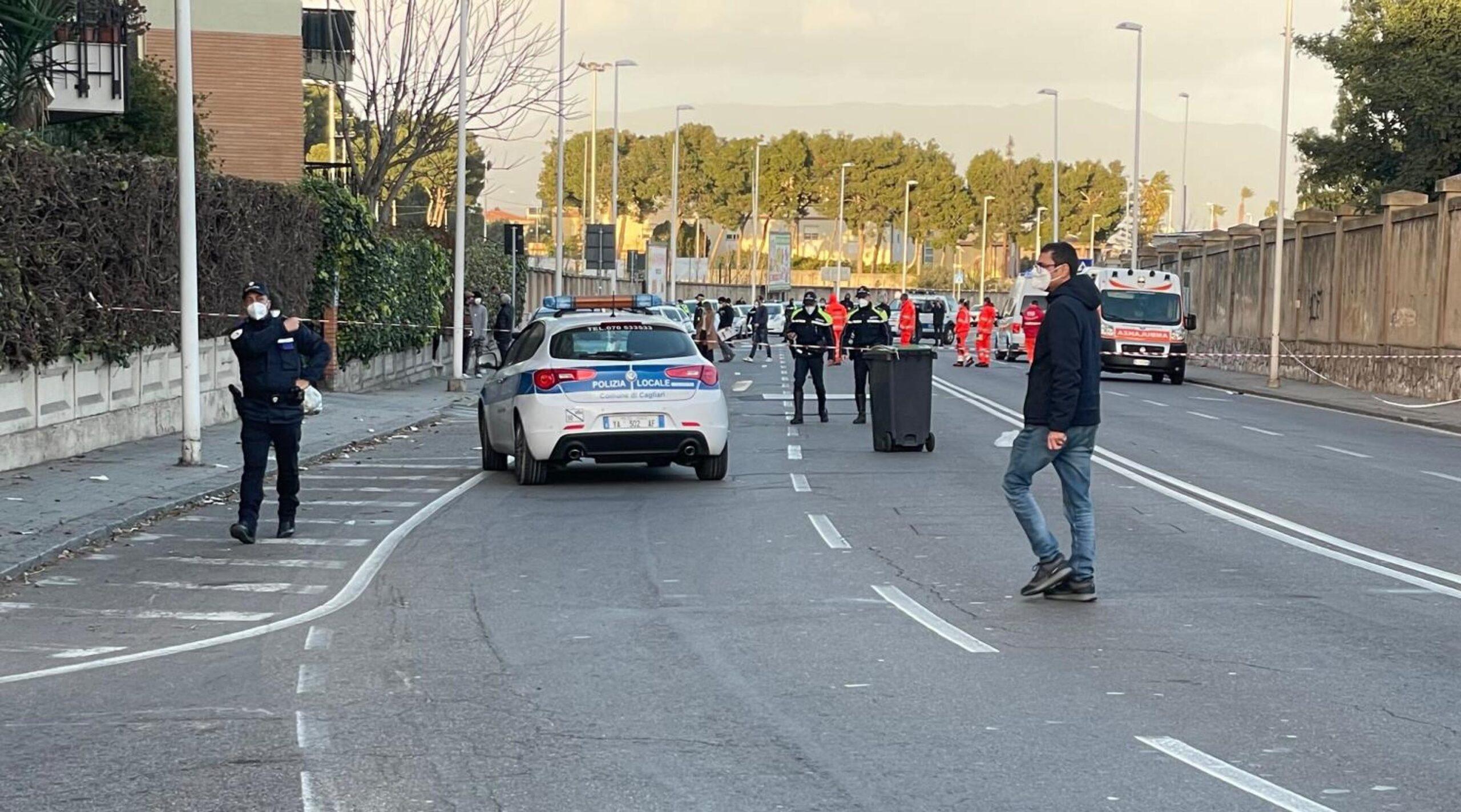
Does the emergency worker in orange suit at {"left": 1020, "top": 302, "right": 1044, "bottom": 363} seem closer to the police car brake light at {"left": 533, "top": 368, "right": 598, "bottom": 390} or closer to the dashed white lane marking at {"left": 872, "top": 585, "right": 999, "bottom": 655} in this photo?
the police car brake light at {"left": 533, "top": 368, "right": 598, "bottom": 390}

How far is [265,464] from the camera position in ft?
43.9

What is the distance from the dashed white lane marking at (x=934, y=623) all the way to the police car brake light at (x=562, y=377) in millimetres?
6329

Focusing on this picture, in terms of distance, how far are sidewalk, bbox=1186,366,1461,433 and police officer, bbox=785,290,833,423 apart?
1014 cm

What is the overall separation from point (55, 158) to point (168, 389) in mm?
4609

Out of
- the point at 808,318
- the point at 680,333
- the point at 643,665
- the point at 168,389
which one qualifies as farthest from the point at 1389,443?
the point at 643,665

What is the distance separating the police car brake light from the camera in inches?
664

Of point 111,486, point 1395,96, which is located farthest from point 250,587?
point 1395,96

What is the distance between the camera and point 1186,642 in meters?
9.15

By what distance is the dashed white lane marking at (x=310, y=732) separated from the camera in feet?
23.1

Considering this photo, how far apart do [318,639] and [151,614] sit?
149 centimetres

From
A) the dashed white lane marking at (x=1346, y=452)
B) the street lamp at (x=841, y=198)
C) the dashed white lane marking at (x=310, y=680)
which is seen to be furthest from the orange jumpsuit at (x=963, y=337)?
the street lamp at (x=841, y=198)

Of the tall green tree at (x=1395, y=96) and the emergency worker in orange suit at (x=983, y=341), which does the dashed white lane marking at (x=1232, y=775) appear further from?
the emergency worker in orange suit at (x=983, y=341)

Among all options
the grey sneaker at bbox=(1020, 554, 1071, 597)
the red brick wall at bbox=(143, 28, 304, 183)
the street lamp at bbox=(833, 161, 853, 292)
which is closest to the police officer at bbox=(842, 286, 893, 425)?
the grey sneaker at bbox=(1020, 554, 1071, 597)

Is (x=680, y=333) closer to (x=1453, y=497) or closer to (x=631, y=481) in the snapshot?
(x=631, y=481)
